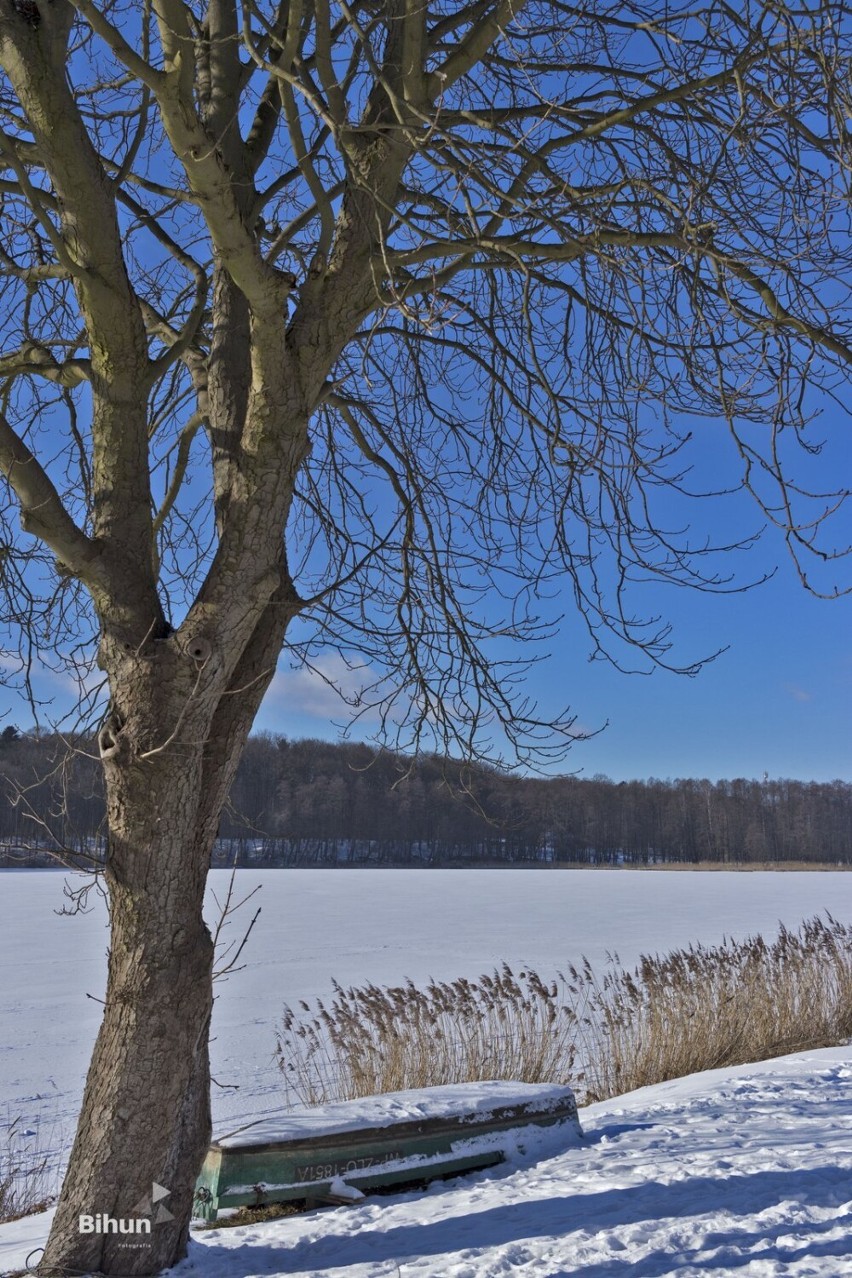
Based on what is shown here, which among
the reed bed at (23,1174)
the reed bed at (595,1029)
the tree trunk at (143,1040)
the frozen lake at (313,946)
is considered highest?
the tree trunk at (143,1040)

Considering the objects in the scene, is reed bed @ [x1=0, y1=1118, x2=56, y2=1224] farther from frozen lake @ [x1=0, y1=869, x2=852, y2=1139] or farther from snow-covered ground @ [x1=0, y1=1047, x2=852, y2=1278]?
snow-covered ground @ [x1=0, y1=1047, x2=852, y2=1278]

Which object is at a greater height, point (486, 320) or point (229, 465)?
point (486, 320)

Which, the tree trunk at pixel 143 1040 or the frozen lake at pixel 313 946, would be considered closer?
the tree trunk at pixel 143 1040

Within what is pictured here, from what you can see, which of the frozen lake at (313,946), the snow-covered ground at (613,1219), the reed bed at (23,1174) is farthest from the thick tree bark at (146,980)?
the reed bed at (23,1174)

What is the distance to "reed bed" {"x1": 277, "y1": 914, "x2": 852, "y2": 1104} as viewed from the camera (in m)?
6.52

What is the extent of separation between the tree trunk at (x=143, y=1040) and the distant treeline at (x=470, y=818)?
422mm

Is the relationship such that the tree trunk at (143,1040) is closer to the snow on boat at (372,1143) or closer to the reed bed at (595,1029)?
the snow on boat at (372,1143)

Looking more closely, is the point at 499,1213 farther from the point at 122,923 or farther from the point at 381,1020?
the point at 381,1020

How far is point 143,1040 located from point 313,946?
1206cm

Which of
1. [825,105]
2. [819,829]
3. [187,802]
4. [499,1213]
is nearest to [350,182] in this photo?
[825,105]

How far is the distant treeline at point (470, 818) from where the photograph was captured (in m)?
5.02

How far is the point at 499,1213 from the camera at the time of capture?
3.71m

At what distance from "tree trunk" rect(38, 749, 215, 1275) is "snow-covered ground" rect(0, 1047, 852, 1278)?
A: 30cm

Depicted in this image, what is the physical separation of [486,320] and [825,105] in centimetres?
174
